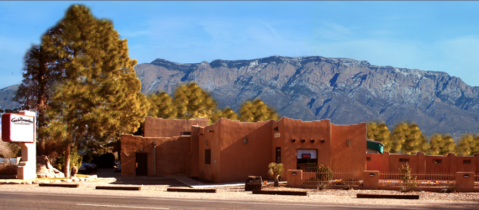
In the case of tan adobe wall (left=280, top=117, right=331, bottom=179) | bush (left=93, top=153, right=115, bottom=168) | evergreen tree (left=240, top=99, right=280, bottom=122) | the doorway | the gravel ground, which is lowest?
bush (left=93, top=153, right=115, bottom=168)

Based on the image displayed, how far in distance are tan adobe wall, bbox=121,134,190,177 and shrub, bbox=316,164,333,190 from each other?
44.8 ft

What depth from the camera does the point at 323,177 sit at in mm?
22031

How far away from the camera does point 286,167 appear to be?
25969 millimetres

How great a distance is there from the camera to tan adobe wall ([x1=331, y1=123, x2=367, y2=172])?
90.2ft

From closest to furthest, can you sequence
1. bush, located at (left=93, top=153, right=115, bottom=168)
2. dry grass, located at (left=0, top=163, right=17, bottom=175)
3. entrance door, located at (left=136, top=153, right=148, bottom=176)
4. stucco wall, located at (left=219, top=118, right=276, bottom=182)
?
stucco wall, located at (left=219, top=118, right=276, bottom=182) → dry grass, located at (left=0, top=163, right=17, bottom=175) → entrance door, located at (left=136, top=153, right=148, bottom=176) → bush, located at (left=93, top=153, right=115, bottom=168)

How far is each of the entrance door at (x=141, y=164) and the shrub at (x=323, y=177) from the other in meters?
15.3

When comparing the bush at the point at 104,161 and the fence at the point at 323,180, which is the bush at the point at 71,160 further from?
the bush at the point at 104,161

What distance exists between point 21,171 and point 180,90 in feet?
126

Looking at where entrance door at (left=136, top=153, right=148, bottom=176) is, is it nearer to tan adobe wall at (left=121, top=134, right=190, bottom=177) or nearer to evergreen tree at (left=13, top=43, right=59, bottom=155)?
tan adobe wall at (left=121, top=134, right=190, bottom=177)

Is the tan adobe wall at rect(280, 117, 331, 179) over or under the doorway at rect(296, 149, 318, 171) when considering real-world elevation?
over

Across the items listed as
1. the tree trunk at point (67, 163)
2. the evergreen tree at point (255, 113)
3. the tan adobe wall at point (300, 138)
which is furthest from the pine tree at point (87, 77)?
the evergreen tree at point (255, 113)

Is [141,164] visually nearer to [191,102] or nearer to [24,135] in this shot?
[24,135]

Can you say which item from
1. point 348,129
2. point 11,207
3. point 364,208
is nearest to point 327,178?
point 348,129

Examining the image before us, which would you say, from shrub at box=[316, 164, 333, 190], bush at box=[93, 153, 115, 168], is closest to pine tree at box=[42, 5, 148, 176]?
shrub at box=[316, 164, 333, 190]
